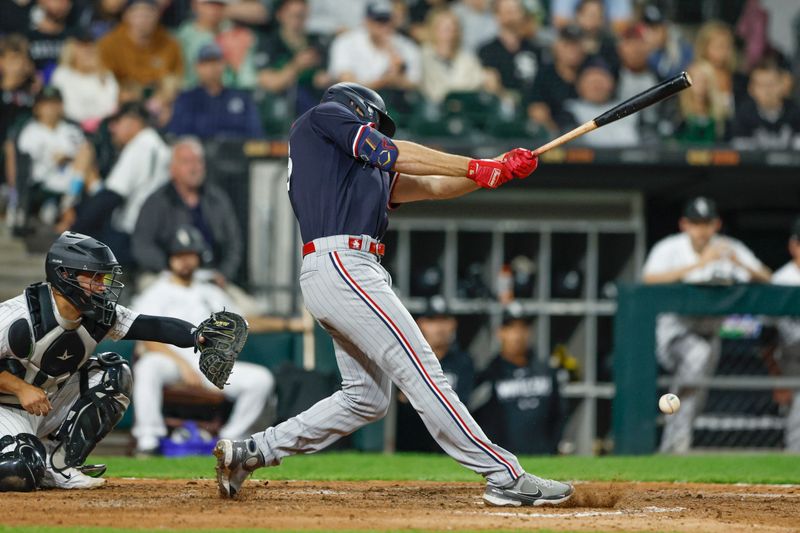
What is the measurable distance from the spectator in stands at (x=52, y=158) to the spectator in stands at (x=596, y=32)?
14.5ft

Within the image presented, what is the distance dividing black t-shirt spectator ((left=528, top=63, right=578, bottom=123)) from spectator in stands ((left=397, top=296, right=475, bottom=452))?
2.77 meters

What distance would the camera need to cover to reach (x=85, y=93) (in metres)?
10.0

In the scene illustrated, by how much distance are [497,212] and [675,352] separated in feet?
7.92

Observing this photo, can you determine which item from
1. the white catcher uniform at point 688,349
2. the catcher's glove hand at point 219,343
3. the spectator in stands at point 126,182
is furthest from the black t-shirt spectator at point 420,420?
the catcher's glove hand at point 219,343

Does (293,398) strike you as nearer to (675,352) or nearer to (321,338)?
(321,338)

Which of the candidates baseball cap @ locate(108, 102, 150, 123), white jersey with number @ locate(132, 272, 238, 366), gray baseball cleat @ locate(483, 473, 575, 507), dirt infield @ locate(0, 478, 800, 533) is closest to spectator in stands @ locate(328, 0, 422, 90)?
baseball cap @ locate(108, 102, 150, 123)

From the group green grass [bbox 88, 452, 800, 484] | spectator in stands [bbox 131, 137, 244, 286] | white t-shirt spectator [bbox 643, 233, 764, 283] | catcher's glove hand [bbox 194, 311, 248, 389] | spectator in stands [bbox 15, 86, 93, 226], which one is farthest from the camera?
spectator in stands [bbox 15, 86, 93, 226]

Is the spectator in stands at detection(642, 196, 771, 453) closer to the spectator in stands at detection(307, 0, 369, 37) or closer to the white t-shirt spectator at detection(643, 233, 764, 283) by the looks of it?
the white t-shirt spectator at detection(643, 233, 764, 283)

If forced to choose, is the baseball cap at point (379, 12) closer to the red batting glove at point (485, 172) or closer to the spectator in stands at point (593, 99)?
the spectator in stands at point (593, 99)

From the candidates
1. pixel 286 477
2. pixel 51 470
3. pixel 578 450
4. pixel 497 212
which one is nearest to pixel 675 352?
pixel 578 450

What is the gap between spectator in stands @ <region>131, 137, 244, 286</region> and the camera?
28.6 feet

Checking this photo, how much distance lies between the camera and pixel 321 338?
8.45m

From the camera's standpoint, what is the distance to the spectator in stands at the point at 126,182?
349 inches

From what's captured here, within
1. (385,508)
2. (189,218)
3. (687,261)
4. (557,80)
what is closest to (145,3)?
(189,218)
